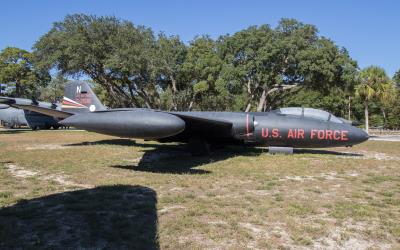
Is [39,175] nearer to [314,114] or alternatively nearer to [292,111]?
[292,111]

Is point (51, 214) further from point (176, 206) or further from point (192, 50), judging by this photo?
point (192, 50)

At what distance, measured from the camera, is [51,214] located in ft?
20.0

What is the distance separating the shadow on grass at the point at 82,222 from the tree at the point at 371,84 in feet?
127

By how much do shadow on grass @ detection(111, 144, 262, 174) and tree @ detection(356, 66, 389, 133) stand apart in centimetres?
2958

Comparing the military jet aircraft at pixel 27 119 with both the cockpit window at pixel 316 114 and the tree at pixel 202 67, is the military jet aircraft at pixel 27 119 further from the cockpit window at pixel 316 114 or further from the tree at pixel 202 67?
the cockpit window at pixel 316 114

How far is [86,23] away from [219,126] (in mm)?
27391

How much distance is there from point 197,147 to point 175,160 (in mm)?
1226

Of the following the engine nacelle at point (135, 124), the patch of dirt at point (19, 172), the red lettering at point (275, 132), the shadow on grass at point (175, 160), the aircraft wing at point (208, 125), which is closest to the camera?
the engine nacelle at point (135, 124)

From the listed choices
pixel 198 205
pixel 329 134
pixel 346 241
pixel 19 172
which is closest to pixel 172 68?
pixel 329 134

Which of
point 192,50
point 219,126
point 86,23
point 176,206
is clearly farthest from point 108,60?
point 176,206

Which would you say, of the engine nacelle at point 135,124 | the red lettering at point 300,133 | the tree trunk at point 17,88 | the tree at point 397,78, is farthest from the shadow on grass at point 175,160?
the tree at point 397,78

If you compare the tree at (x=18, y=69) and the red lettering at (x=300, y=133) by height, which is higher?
the tree at (x=18, y=69)

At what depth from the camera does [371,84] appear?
41438 millimetres

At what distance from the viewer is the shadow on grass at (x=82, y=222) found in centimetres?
486
